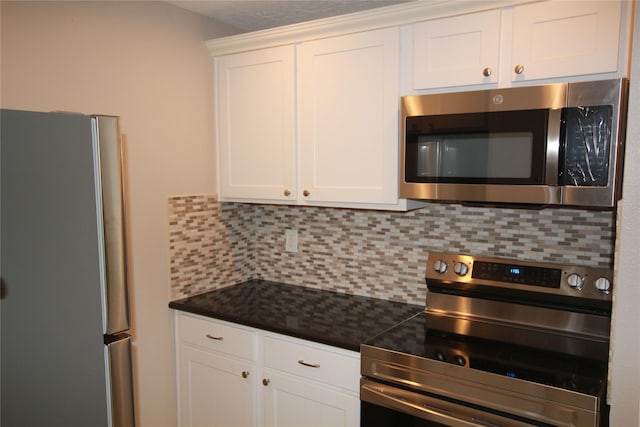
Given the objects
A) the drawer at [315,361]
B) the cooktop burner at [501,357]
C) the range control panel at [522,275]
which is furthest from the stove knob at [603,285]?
the drawer at [315,361]

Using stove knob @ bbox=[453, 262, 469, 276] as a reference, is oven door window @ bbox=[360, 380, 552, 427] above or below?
below

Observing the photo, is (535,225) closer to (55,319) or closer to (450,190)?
(450,190)

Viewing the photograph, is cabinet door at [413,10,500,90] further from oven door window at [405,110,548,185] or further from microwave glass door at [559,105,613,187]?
microwave glass door at [559,105,613,187]

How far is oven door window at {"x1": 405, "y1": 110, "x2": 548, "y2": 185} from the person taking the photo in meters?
1.63

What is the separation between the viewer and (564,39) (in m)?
1.58

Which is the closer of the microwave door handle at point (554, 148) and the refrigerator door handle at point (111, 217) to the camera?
the refrigerator door handle at point (111, 217)

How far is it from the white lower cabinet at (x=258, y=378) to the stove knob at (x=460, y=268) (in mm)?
567

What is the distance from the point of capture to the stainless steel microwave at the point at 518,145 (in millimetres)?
1511

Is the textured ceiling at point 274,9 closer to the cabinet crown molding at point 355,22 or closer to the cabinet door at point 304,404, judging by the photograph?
the cabinet crown molding at point 355,22

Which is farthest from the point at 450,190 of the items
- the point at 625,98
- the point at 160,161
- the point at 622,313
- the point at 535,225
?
the point at 160,161

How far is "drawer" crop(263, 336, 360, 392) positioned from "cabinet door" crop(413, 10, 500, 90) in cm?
110

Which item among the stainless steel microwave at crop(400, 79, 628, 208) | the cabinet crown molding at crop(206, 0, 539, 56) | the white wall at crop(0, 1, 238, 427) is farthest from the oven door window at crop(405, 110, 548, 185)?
the white wall at crop(0, 1, 238, 427)

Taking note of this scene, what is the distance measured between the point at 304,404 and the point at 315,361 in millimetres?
212

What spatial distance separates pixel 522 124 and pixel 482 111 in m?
0.15
